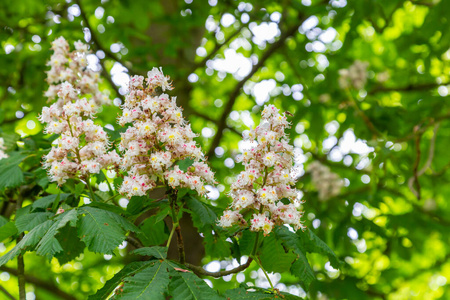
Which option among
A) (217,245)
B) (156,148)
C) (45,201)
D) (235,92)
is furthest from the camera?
(235,92)

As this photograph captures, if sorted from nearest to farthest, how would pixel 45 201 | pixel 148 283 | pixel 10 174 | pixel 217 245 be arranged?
pixel 148 283 → pixel 45 201 → pixel 217 245 → pixel 10 174

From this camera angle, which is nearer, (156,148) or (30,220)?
(156,148)

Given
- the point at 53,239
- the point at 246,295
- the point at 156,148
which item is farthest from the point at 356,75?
the point at 53,239

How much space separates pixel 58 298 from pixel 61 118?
10.5 feet

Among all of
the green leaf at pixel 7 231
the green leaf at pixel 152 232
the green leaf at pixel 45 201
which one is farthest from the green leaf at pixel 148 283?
the green leaf at pixel 45 201

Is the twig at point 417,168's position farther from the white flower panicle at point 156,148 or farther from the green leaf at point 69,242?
the green leaf at point 69,242

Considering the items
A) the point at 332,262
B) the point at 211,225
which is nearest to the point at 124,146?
the point at 211,225

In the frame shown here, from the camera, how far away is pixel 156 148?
2.14 meters

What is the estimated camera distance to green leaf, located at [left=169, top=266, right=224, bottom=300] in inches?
68.0

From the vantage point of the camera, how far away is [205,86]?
725cm

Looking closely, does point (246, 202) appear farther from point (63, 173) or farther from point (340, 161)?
point (340, 161)

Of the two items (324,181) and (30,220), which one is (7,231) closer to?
(30,220)

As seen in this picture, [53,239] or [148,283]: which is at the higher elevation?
[53,239]

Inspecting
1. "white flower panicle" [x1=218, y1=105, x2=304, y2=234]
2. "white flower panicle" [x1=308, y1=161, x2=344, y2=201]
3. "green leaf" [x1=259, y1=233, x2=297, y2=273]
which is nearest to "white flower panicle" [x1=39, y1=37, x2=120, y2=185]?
"white flower panicle" [x1=218, y1=105, x2=304, y2=234]
